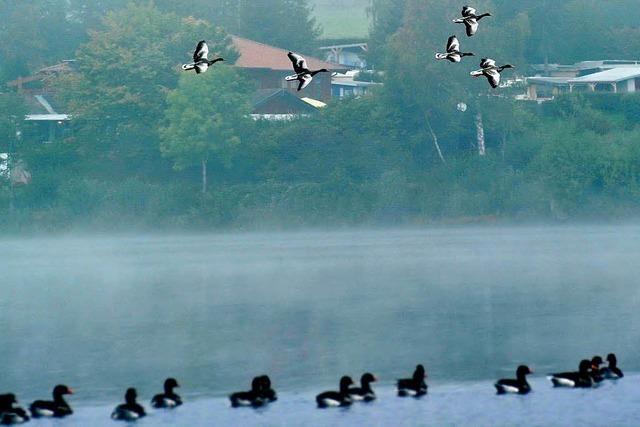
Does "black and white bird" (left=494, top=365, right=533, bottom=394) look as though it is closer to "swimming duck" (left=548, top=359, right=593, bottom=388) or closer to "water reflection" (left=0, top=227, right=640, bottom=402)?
"swimming duck" (left=548, top=359, right=593, bottom=388)

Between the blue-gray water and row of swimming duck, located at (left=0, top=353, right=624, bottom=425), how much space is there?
377 mm

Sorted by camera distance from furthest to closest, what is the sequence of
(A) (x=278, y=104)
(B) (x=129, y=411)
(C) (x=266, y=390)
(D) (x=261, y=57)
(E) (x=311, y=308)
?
1. (D) (x=261, y=57)
2. (A) (x=278, y=104)
3. (E) (x=311, y=308)
4. (C) (x=266, y=390)
5. (B) (x=129, y=411)

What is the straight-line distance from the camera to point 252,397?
32.0 meters

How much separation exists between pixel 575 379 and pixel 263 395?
6795mm

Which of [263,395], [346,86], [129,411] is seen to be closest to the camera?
[129,411]

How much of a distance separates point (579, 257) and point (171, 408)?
1773 inches

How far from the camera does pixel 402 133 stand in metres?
103

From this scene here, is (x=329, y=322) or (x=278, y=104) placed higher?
(x=278, y=104)

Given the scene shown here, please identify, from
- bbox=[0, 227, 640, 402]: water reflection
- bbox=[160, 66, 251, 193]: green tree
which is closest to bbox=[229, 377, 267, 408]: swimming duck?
bbox=[0, 227, 640, 402]: water reflection

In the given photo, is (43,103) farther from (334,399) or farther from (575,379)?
(575,379)

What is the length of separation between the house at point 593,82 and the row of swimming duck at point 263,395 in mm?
87937

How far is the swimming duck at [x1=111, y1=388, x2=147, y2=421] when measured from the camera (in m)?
30.9

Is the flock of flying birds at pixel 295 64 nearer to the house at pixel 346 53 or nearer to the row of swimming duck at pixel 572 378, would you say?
the row of swimming duck at pixel 572 378

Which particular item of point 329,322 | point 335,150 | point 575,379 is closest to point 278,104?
point 335,150
